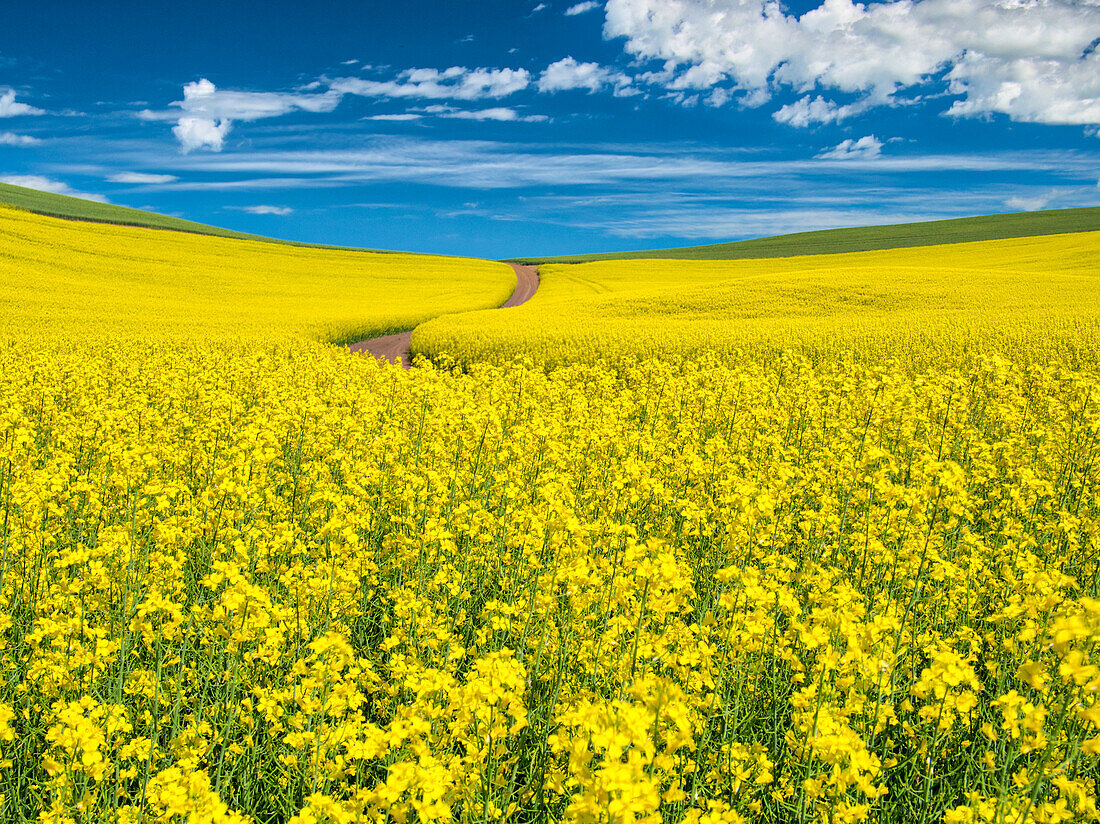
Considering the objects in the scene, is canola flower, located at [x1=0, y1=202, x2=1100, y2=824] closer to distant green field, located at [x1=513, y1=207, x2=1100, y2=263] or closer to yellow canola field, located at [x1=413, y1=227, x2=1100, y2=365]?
yellow canola field, located at [x1=413, y1=227, x2=1100, y2=365]

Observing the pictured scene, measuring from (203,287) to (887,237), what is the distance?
91.5m

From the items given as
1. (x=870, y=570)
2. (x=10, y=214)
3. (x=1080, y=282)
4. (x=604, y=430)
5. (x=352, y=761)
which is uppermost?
(x=10, y=214)

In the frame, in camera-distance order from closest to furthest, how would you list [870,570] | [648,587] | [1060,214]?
[648,587] → [870,570] → [1060,214]

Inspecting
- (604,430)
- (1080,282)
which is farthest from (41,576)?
(1080,282)

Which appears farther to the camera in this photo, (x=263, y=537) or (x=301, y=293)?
(x=301, y=293)

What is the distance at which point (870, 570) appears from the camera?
16.6 ft

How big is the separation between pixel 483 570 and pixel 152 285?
4440 centimetres

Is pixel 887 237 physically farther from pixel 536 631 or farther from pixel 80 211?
pixel 80 211

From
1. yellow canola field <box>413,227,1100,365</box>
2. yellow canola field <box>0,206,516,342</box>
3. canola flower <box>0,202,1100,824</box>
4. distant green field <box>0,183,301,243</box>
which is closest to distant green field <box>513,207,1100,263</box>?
yellow canola field <box>0,206,516,342</box>

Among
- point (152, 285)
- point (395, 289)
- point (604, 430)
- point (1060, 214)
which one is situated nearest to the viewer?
point (604, 430)

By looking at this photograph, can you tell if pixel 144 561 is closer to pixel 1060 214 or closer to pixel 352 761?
pixel 352 761

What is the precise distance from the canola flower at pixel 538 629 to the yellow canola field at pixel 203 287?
17492mm

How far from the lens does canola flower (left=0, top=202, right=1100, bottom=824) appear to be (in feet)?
8.45

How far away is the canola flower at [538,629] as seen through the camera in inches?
101
